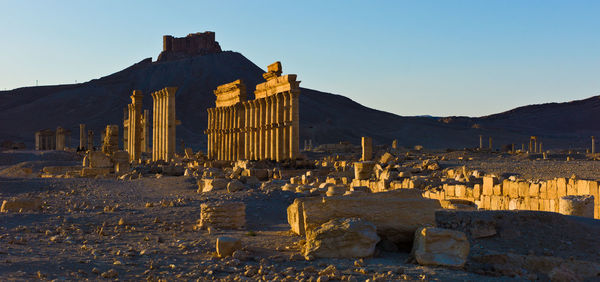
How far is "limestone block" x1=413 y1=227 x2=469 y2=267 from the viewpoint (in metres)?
8.01

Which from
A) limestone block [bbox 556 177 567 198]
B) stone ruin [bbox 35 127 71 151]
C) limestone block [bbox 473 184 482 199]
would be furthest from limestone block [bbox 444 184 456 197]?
stone ruin [bbox 35 127 71 151]

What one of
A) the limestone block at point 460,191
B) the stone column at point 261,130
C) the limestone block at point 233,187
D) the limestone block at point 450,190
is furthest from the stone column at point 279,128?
the limestone block at point 460,191

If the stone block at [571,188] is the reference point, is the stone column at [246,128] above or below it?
above

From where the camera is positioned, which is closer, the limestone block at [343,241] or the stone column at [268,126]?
the limestone block at [343,241]

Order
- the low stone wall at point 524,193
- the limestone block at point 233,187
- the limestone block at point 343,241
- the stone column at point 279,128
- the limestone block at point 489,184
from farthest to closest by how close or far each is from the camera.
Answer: the stone column at point 279,128
the limestone block at point 233,187
the limestone block at point 489,184
the low stone wall at point 524,193
the limestone block at point 343,241

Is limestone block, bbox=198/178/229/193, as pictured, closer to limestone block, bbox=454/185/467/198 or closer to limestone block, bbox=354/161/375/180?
limestone block, bbox=354/161/375/180

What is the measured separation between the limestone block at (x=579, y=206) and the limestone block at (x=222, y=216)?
6.70 m

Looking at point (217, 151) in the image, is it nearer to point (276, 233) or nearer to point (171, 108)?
point (171, 108)

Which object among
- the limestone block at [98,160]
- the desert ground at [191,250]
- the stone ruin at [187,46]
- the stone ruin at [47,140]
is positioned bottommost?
the desert ground at [191,250]

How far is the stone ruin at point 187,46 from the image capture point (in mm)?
144875

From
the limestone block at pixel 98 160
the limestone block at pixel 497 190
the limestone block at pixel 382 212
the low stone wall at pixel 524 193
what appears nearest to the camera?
the limestone block at pixel 382 212

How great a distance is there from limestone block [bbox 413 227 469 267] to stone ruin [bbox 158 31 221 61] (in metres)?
140

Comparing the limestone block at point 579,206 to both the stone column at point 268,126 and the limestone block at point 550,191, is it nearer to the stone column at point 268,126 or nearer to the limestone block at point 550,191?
the limestone block at point 550,191

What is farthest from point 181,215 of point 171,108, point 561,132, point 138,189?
point 561,132
